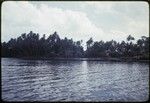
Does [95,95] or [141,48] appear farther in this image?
[141,48]

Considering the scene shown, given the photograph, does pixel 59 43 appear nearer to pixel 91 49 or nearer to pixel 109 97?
pixel 91 49

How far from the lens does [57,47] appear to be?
97062mm

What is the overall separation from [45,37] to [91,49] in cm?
1923

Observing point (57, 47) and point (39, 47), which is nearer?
point (57, 47)

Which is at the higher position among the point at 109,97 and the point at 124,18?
the point at 124,18

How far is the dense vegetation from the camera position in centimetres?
9469

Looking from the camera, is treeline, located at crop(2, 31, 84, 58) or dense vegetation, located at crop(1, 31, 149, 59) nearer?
dense vegetation, located at crop(1, 31, 149, 59)

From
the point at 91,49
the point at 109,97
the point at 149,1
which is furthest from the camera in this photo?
the point at 91,49

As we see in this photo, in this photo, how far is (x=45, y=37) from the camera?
102 meters

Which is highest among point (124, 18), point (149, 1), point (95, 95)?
point (124, 18)

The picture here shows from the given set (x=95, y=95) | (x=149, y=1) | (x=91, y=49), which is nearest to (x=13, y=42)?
(x=91, y=49)

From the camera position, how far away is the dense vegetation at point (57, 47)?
9469 cm

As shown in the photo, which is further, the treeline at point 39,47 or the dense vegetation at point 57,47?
the treeline at point 39,47

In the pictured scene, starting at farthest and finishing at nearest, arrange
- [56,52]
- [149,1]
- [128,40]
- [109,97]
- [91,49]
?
[91,49] → [56,52] → [128,40] → [109,97] → [149,1]
